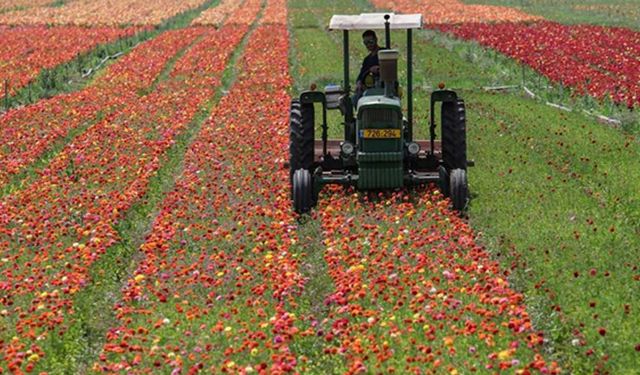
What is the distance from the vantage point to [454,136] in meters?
15.2

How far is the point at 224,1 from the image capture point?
231 ft

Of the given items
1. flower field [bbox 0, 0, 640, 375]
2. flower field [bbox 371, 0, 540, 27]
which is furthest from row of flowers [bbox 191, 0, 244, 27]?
flower field [bbox 0, 0, 640, 375]

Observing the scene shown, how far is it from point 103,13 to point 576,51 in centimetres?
3340

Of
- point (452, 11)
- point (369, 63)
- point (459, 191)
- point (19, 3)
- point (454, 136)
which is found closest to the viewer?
point (459, 191)

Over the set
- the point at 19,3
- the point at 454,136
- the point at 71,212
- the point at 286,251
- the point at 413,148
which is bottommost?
the point at 19,3

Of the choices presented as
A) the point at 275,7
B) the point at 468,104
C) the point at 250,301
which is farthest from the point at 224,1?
the point at 250,301

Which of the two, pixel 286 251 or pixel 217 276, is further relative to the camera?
pixel 286 251

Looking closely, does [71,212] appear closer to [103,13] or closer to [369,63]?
[369,63]

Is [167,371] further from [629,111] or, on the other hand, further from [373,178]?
[629,111]

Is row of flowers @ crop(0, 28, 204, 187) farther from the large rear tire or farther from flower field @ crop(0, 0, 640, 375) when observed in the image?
the large rear tire

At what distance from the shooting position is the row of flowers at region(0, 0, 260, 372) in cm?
1041

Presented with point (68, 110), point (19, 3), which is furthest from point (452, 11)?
point (68, 110)

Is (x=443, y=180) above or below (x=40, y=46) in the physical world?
above

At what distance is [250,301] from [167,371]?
166 centimetres
